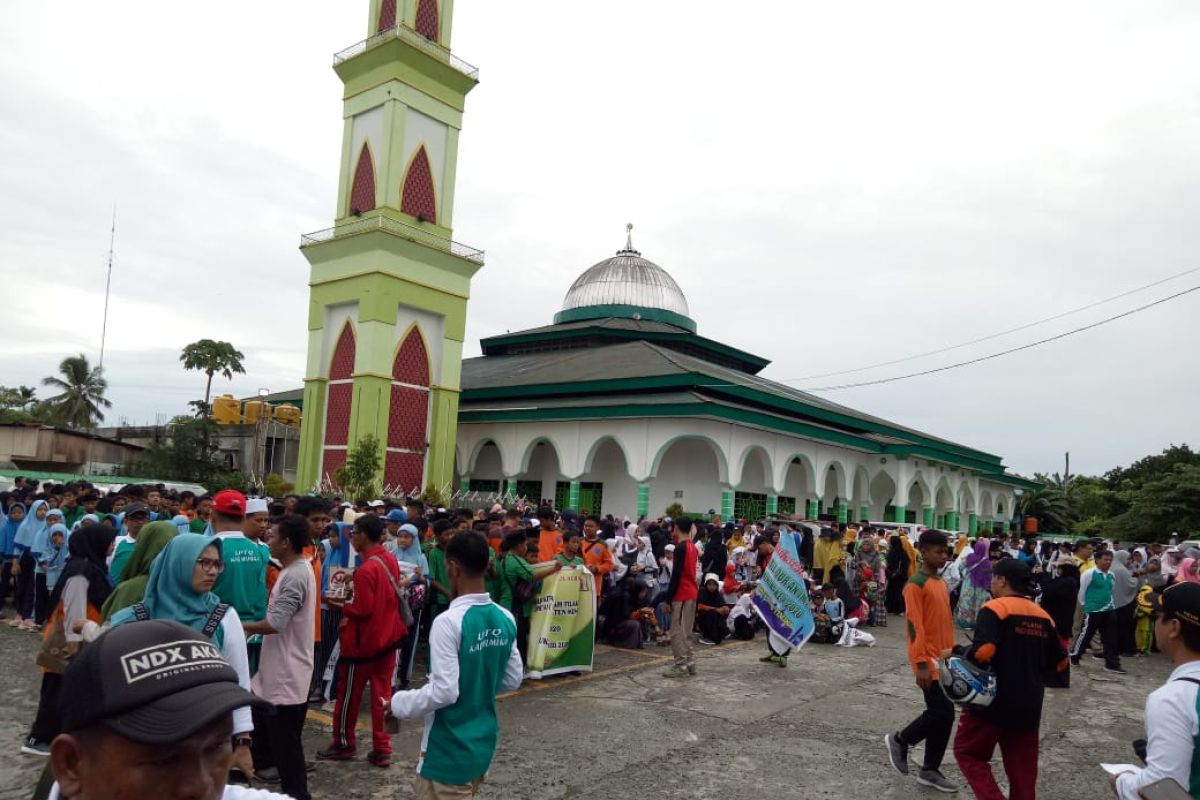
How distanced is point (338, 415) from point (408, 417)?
2.33 m

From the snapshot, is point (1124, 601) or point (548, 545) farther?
point (1124, 601)

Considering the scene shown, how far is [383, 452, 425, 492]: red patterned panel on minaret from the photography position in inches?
1085

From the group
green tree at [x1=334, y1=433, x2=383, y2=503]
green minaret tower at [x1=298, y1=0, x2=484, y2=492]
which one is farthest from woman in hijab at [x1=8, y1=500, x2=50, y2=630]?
green minaret tower at [x1=298, y1=0, x2=484, y2=492]

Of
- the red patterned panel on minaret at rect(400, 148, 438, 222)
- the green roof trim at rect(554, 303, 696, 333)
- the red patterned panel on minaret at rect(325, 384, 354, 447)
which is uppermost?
the red patterned panel on minaret at rect(400, 148, 438, 222)


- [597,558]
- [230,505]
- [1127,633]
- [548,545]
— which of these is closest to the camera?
[230,505]

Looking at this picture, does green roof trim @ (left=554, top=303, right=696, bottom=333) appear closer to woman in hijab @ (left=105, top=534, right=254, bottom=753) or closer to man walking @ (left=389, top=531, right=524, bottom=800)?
man walking @ (left=389, top=531, right=524, bottom=800)

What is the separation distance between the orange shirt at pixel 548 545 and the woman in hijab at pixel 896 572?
839 cm

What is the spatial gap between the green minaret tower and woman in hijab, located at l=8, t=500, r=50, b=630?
1638 cm

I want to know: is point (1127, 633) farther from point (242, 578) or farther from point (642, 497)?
point (642, 497)

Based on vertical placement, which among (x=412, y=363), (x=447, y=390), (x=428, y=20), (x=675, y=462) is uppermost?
(x=428, y=20)

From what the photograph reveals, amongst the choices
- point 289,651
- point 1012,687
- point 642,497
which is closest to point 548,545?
point 289,651

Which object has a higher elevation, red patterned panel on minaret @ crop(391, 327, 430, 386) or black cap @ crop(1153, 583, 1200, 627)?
red patterned panel on minaret @ crop(391, 327, 430, 386)

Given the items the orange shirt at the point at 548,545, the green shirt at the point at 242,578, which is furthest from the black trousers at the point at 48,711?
the orange shirt at the point at 548,545

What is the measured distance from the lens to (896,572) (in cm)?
1547
